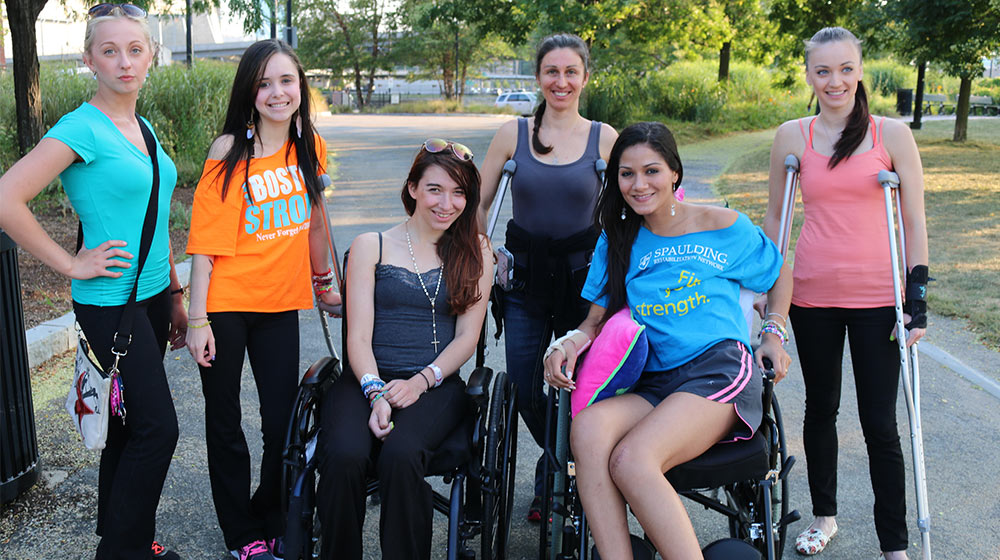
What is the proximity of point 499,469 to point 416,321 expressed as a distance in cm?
68

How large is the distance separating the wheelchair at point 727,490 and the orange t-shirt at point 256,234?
1131mm

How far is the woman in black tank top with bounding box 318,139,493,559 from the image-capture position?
9.91ft

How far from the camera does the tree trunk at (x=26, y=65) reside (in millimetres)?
8266

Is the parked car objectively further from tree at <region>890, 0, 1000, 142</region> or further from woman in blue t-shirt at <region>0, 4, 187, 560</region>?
woman in blue t-shirt at <region>0, 4, 187, 560</region>

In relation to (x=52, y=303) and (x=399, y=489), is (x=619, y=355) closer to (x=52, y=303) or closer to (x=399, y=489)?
(x=399, y=489)

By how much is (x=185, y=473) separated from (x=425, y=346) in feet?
5.44

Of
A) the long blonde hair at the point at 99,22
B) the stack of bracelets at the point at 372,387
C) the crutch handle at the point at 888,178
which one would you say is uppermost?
the long blonde hair at the point at 99,22

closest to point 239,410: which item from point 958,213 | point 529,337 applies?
point 529,337

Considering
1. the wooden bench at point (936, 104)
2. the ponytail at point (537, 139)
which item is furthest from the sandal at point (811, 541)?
the wooden bench at point (936, 104)

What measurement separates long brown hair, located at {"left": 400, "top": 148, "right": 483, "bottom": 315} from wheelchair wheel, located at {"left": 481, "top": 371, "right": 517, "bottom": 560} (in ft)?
1.21

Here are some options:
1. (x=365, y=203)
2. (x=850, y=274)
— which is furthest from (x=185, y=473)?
(x=365, y=203)

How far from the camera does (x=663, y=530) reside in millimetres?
2596

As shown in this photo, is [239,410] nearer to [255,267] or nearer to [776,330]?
[255,267]

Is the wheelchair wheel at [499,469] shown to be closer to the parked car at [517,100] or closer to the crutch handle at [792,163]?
the crutch handle at [792,163]
